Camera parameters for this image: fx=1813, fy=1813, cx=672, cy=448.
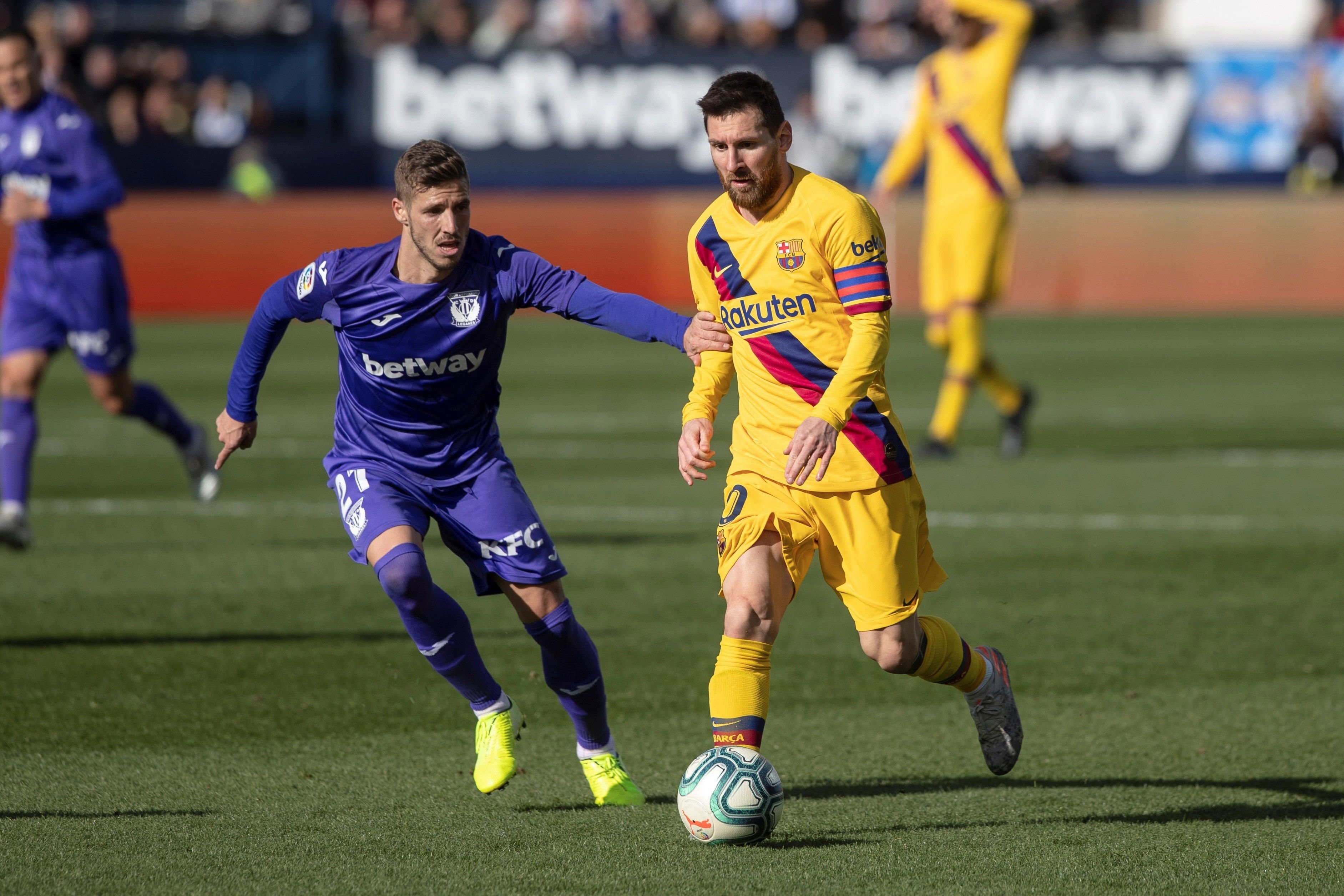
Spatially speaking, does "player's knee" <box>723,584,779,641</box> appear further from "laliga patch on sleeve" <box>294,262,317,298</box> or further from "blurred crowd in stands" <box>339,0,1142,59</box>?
"blurred crowd in stands" <box>339,0,1142,59</box>

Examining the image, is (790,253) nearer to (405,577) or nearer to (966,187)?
(405,577)

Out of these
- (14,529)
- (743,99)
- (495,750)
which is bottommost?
(14,529)

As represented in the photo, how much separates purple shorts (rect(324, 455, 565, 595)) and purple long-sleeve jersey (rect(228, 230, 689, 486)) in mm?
42

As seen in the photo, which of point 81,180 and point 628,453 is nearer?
point 81,180

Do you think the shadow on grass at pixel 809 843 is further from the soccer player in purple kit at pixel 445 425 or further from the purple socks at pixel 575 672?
the purple socks at pixel 575 672

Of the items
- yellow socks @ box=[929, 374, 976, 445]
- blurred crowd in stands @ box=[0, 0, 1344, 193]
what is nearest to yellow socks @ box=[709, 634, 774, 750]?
yellow socks @ box=[929, 374, 976, 445]

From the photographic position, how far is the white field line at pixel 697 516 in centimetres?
954

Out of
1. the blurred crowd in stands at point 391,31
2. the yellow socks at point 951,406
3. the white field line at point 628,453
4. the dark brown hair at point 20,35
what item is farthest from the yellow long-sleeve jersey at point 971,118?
the blurred crowd in stands at point 391,31

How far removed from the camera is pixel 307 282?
503cm

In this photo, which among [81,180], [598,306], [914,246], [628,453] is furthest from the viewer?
[914,246]

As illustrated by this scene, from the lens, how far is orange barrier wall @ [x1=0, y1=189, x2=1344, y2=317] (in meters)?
22.8

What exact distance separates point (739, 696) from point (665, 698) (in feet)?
5.22

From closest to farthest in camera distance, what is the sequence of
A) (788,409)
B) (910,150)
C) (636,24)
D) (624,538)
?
(788,409) → (624,538) → (910,150) → (636,24)

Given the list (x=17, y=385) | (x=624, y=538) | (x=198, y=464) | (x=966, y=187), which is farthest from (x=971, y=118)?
(x=17, y=385)
